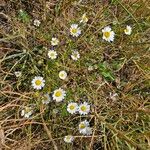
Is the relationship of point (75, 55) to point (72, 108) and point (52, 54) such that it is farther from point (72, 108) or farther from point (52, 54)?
point (72, 108)

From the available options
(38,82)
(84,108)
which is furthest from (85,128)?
(38,82)

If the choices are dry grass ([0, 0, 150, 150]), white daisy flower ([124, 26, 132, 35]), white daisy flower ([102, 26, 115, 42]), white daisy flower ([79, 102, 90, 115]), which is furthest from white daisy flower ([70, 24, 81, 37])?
white daisy flower ([79, 102, 90, 115])

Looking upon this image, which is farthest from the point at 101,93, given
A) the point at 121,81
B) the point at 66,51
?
the point at 66,51

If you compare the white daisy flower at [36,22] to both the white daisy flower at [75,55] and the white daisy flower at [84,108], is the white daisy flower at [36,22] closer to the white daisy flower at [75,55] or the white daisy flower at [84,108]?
the white daisy flower at [75,55]

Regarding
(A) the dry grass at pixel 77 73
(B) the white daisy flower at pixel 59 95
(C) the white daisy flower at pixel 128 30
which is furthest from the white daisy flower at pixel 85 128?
(C) the white daisy flower at pixel 128 30

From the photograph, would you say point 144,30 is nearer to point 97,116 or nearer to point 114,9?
point 114,9

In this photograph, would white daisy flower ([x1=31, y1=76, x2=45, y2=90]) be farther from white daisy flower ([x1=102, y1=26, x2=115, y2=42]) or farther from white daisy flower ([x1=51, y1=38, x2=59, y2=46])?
white daisy flower ([x1=102, y1=26, x2=115, y2=42])

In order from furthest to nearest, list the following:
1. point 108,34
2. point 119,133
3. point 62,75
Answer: point 108,34
point 62,75
point 119,133

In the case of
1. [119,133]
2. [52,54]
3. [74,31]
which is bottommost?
[119,133]
